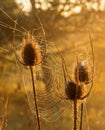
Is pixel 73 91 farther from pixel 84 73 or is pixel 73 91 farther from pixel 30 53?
pixel 30 53

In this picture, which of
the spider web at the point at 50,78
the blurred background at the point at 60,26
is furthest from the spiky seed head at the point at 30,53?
the blurred background at the point at 60,26

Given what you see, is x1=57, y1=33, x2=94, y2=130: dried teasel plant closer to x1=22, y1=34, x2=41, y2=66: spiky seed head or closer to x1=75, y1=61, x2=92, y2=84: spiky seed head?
x1=75, y1=61, x2=92, y2=84: spiky seed head

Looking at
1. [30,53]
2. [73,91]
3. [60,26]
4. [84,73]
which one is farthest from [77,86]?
[60,26]

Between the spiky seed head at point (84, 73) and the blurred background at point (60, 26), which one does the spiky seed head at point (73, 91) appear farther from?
the blurred background at point (60, 26)

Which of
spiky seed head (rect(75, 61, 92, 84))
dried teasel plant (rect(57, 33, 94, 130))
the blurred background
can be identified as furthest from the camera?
the blurred background

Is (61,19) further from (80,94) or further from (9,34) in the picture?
(80,94)

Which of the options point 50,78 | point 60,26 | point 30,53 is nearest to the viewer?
point 30,53

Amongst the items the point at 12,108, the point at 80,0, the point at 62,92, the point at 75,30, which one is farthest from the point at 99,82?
the point at 62,92

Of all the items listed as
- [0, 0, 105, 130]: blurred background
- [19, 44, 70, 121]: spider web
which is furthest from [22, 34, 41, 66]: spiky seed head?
[0, 0, 105, 130]: blurred background
